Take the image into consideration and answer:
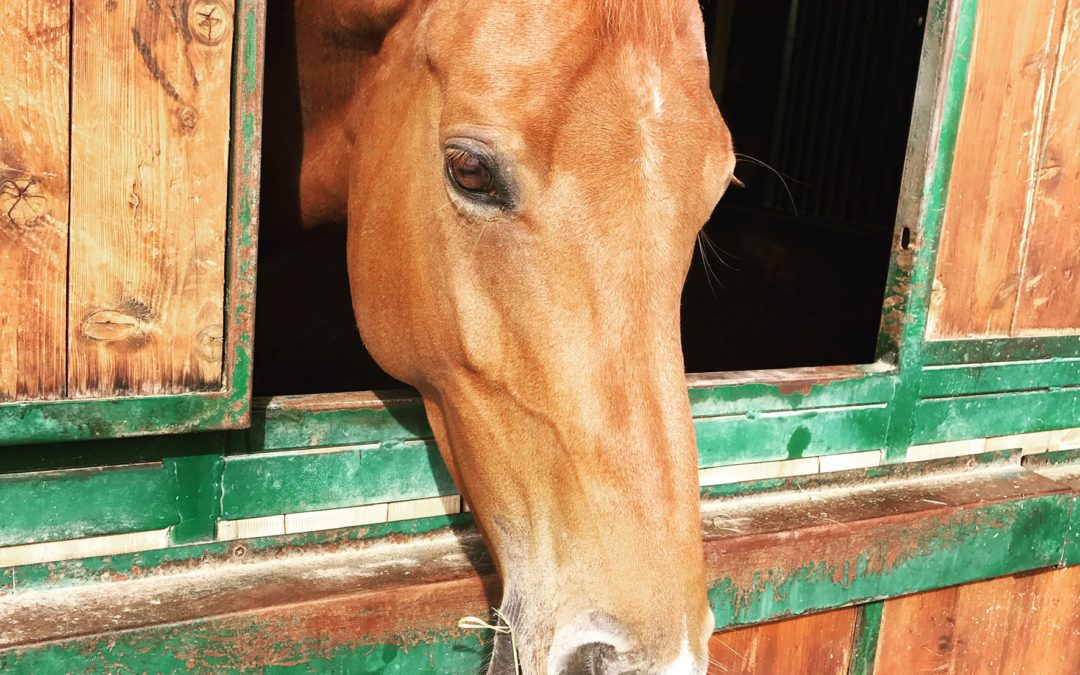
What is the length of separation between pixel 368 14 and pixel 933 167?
1.42m

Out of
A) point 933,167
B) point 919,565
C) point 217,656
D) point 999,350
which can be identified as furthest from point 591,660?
point 999,350

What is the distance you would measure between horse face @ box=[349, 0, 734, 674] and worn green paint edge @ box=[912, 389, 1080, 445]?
1.41m

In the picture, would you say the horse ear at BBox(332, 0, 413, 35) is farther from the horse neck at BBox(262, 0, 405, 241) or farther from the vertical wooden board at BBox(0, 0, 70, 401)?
the vertical wooden board at BBox(0, 0, 70, 401)

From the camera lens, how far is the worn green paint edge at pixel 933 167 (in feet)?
7.36

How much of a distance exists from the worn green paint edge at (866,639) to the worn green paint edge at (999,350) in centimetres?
65

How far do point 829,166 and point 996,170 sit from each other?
2685mm

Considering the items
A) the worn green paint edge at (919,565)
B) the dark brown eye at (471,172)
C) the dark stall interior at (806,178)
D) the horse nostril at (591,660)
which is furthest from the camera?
the dark stall interior at (806,178)

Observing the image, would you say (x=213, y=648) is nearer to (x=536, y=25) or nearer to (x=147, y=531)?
(x=147, y=531)

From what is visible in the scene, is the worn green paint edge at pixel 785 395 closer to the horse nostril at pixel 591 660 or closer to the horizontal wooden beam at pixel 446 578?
the horizontal wooden beam at pixel 446 578

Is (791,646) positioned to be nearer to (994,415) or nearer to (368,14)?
(994,415)

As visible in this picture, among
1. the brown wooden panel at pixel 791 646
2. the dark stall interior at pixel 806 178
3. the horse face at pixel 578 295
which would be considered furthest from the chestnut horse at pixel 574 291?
the dark stall interior at pixel 806 178

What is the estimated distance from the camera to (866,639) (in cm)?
240

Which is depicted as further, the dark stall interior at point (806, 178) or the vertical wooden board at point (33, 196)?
Result: the dark stall interior at point (806, 178)

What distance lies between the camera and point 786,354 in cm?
450
